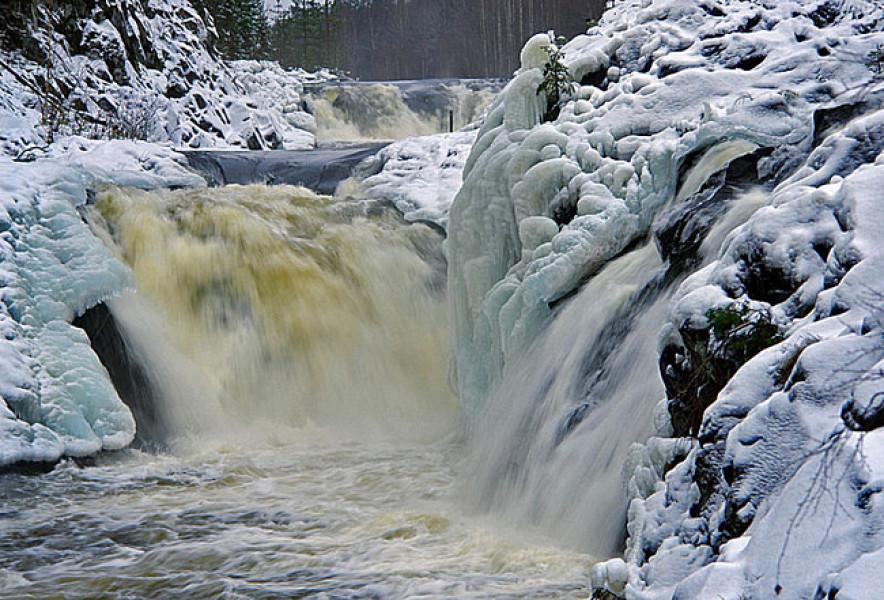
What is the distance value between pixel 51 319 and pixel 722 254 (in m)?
4.62

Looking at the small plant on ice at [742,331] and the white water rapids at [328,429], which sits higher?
the small plant on ice at [742,331]

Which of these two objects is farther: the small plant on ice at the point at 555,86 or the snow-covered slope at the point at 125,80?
the snow-covered slope at the point at 125,80

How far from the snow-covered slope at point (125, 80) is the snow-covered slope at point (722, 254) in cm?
610

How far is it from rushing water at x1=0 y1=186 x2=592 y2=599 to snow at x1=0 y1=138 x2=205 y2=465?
0.23 metres

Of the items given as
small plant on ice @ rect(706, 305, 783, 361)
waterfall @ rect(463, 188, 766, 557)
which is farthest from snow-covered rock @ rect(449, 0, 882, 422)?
small plant on ice @ rect(706, 305, 783, 361)

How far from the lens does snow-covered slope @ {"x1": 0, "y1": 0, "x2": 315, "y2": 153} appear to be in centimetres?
1177

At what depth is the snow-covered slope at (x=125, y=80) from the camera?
11766 millimetres

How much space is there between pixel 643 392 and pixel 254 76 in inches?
844

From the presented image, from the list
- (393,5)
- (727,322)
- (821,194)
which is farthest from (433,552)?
(393,5)

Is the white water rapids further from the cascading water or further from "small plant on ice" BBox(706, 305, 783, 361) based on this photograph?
the cascading water

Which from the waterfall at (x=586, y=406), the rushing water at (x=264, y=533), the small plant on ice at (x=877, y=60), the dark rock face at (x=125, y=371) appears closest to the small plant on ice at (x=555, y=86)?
the waterfall at (x=586, y=406)

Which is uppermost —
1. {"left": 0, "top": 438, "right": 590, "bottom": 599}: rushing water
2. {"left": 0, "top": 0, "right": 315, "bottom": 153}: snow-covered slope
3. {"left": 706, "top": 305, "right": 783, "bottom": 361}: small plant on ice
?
{"left": 0, "top": 0, "right": 315, "bottom": 153}: snow-covered slope

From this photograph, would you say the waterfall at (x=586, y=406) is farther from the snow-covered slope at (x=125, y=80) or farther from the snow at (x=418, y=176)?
the snow-covered slope at (x=125, y=80)

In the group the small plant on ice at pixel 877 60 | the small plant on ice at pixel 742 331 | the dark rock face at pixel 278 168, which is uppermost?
the small plant on ice at pixel 877 60
